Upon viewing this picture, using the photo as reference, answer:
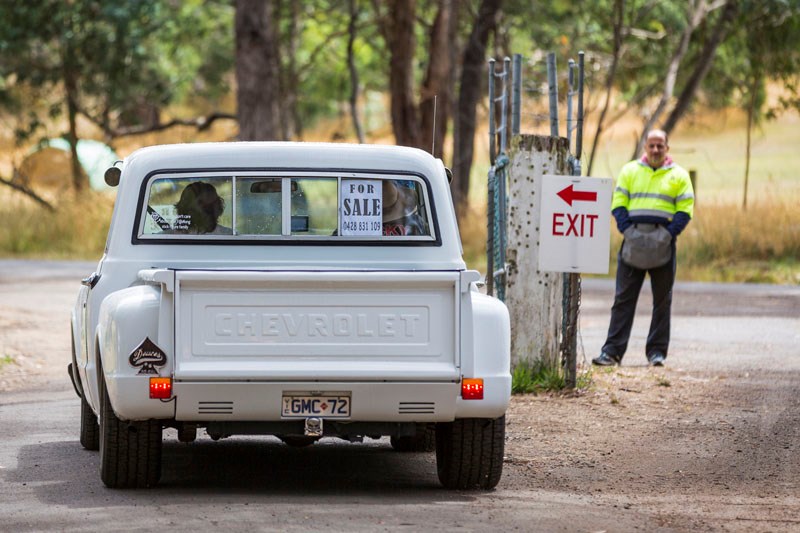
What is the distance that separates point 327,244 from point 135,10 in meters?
26.0

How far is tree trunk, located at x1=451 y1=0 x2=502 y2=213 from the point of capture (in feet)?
98.7

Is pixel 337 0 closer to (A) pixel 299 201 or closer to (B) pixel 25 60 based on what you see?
(B) pixel 25 60

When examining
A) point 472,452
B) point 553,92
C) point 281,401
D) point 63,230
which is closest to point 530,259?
point 553,92

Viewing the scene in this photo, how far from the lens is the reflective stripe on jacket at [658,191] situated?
41.9ft

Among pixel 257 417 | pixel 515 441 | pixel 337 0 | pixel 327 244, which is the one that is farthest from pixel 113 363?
pixel 337 0

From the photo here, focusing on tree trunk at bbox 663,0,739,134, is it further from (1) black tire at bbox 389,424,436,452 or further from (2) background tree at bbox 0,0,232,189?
(1) black tire at bbox 389,424,436,452

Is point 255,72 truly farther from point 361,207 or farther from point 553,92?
point 361,207

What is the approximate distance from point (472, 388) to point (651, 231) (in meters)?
6.04

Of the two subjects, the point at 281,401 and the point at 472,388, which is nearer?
the point at 281,401

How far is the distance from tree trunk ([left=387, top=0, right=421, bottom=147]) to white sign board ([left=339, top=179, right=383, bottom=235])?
19.0m

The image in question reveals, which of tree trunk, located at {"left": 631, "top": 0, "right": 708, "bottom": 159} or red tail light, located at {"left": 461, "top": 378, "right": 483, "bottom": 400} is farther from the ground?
tree trunk, located at {"left": 631, "top": 0, "right": 708, "bottom": 159}

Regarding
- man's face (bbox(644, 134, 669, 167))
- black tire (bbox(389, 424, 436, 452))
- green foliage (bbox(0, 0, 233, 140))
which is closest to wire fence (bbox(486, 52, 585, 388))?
man's face (bbox(644, 134, 669, 167))

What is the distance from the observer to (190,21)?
40656 millimetres

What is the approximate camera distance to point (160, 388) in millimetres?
6871
